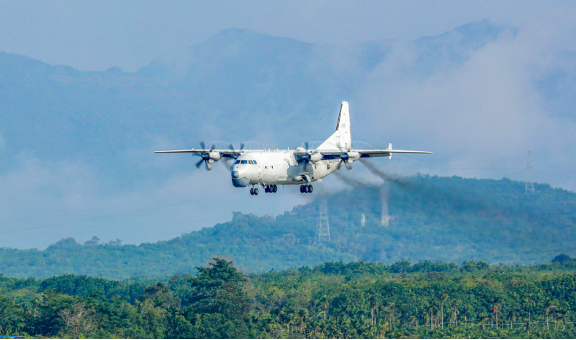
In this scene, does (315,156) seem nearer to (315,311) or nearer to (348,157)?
(348,157)

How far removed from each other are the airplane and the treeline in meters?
17.2

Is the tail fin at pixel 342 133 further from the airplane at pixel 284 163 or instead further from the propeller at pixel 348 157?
the propeller at pixel 348 157

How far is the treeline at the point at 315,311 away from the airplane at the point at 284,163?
17.2 metres

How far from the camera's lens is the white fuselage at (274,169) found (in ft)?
190

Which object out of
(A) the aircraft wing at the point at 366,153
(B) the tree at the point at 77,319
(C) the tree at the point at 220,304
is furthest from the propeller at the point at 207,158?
(B) the tree at the point at 77,319

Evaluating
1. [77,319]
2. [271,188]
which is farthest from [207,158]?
[77,319]

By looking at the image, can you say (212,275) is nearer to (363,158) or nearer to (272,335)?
(272,335)

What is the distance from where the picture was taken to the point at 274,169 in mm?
59594

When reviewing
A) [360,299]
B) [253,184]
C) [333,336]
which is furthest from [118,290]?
[253,184]

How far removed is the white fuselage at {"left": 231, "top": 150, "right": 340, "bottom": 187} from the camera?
190ft

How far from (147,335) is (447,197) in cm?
2913

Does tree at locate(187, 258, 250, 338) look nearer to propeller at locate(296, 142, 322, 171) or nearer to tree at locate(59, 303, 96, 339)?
tree at locate(59, 303, 96, 339)

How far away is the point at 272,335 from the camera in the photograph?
2987 inches

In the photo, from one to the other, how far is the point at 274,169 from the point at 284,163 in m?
1.25
